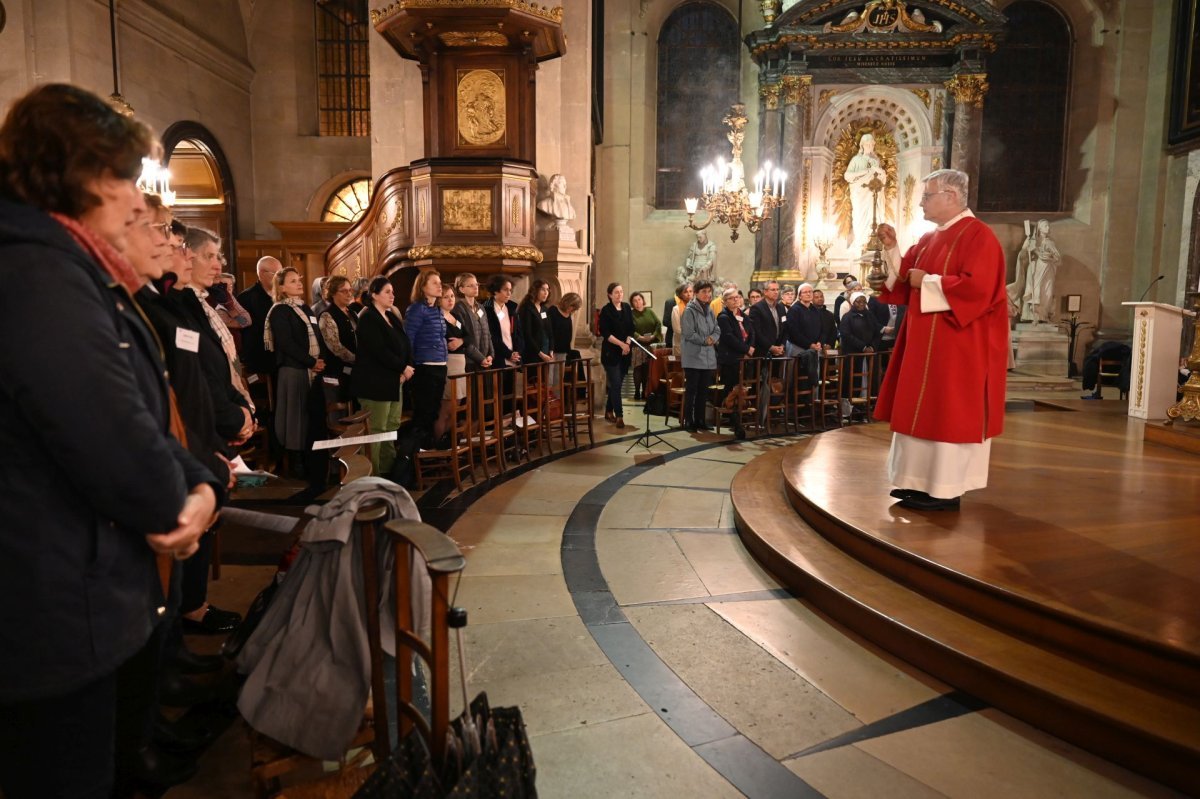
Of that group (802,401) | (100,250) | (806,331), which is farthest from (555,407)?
(100,250)

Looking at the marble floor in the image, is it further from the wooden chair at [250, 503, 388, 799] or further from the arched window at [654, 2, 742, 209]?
the arched window at [654, 2, 742, 209]

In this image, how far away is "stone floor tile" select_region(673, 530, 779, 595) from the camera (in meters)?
3.76

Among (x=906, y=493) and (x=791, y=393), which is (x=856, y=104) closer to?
(x=791, y=393)

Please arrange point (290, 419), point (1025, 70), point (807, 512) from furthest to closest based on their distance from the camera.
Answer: point (1025, 70)
point (290, 419)
point (807, 512)

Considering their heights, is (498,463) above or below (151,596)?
below

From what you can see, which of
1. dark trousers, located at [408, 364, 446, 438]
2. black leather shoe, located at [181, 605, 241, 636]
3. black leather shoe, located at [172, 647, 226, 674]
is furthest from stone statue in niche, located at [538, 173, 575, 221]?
black leather shoe, located at [172, 647, 226, 674]

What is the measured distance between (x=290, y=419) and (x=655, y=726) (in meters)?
4.07

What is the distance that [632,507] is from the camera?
202 inches

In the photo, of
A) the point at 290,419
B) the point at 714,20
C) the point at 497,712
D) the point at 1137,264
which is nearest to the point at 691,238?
the point at 714,20

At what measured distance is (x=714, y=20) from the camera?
51.9ft

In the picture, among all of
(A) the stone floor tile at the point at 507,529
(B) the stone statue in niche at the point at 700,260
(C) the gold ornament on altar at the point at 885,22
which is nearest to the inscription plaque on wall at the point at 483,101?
(A) the stone floor tile at the point at 507,529

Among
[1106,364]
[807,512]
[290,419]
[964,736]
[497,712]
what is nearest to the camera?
[497,712]

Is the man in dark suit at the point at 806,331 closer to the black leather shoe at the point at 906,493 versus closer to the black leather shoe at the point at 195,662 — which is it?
the black leather shoe at the point at 906,493

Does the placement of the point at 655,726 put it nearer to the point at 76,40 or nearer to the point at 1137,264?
the point at 76,40
